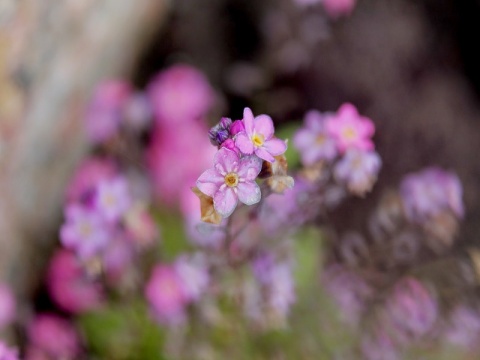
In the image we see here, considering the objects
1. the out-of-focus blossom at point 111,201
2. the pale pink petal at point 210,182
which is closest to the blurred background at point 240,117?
the out-of-focus blossom at point 111,201

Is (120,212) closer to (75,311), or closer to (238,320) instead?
(238,320)

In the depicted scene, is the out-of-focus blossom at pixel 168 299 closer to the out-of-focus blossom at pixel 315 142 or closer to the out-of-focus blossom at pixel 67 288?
the out-of-focus blossom at pixel 67 288

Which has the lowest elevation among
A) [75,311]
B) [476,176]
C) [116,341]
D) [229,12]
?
[116,341]

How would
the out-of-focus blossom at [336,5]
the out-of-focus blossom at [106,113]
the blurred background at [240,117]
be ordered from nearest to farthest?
the blurred background at [240,117], the out-of-focus blossom at [106,113], the out-of-focus blossom at [336,5]

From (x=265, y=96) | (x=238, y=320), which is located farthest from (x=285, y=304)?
(x=265, y=96)

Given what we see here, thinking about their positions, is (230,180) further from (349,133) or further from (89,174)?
(89,174)

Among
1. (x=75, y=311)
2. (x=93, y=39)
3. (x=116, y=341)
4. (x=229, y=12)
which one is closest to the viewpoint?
(x=116, y=341)

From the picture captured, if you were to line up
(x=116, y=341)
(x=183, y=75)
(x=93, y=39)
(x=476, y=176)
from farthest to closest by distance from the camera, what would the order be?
(x=476, y=176) < (x=183, y=75) < (x=93, y=39) < (x=116, y=341)
